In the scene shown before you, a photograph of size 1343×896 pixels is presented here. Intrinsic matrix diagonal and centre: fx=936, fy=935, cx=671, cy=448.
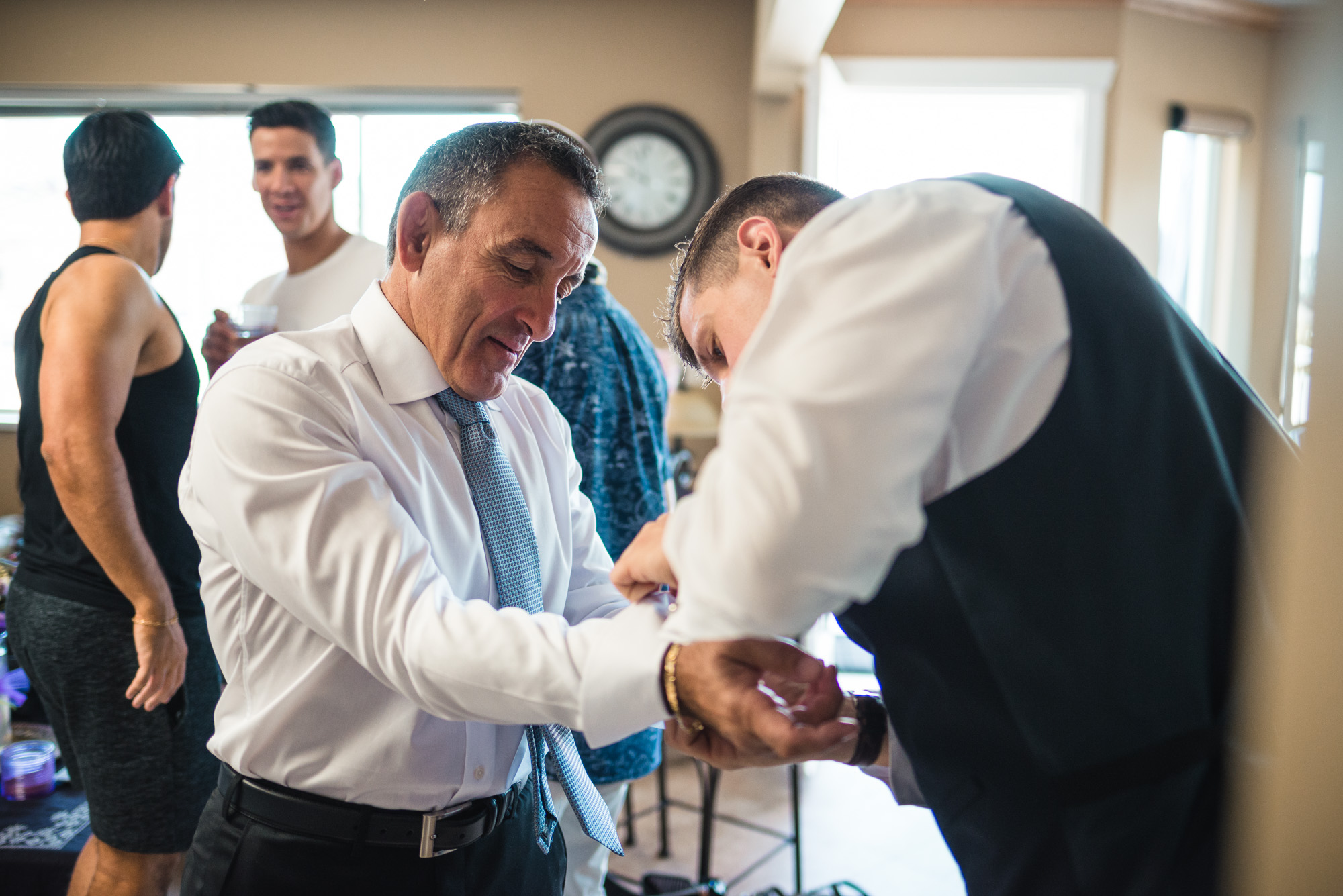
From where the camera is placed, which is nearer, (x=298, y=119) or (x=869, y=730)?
(x=869, y=730)

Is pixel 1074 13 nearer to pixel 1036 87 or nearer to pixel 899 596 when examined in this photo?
pixel 1036 87

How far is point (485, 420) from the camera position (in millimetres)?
→ 1264

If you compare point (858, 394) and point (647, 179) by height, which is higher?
point (647, 179)

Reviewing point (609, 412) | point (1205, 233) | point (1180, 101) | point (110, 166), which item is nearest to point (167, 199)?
point (110, 166)

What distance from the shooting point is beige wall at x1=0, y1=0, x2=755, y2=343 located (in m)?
4.69

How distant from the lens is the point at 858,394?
23.1 inches

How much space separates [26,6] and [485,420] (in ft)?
17.4

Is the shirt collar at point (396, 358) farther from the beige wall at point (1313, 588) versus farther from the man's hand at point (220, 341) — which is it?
the man's hand at point (220, 341)

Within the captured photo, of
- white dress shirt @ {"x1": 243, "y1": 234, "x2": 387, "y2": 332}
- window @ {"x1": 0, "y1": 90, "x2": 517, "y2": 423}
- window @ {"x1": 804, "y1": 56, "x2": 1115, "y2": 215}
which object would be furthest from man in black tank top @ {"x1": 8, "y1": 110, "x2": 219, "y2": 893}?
window @ {"x1": 804, "y1": 56, "x2": 1115, "y2": 215}

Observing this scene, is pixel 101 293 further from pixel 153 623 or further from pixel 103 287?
pixel 153 623

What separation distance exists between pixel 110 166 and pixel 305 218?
62 centimetres

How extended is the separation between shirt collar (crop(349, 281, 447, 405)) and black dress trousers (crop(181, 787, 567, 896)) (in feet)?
1.78

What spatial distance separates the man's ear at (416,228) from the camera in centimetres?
120

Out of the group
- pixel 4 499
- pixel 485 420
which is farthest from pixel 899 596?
pixel 4 499
